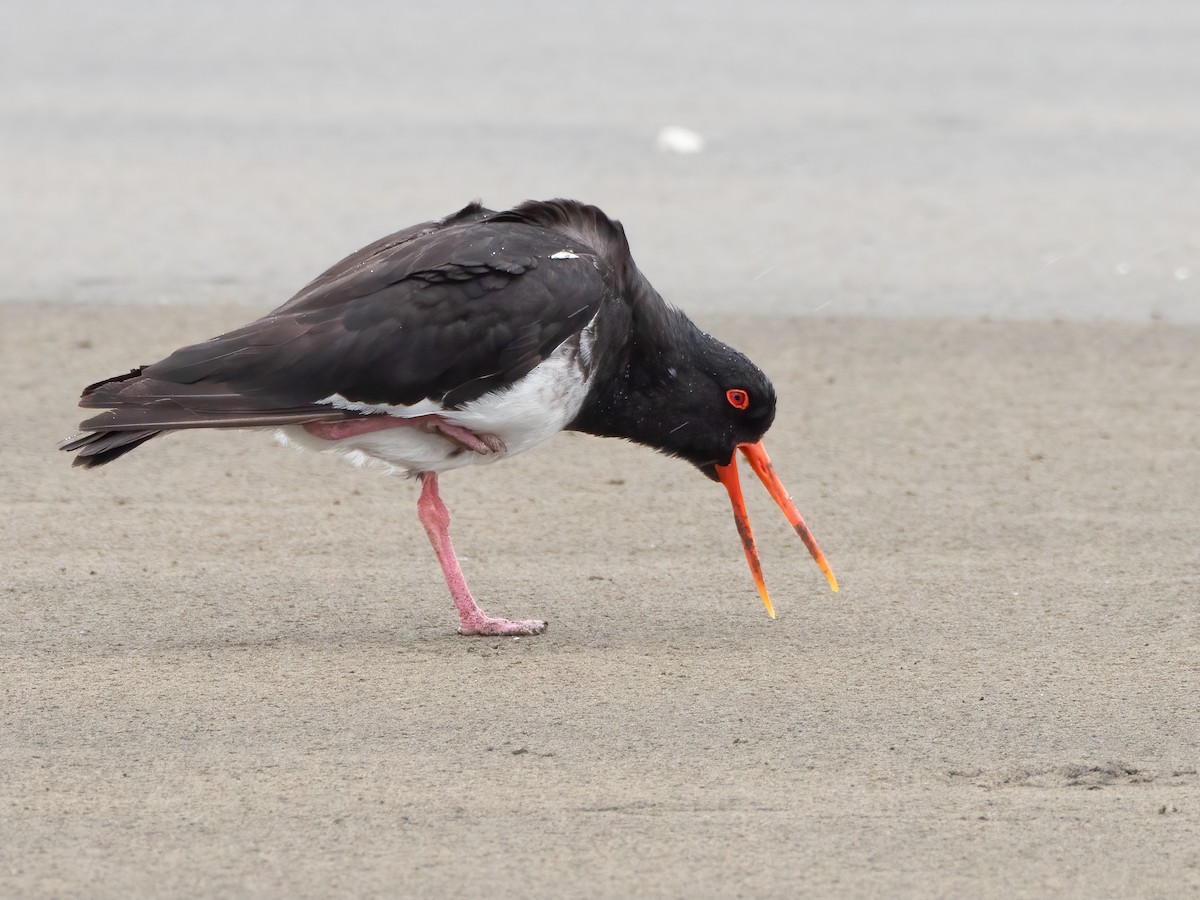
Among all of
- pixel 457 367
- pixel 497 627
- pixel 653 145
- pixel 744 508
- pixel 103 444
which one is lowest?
pixel 653 145

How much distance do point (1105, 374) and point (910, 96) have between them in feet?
24.9

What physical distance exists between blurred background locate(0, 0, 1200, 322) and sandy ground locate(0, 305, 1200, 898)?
8.22ft

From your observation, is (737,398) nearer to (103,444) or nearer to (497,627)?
(497,627)

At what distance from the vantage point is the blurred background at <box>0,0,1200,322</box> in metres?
10.7

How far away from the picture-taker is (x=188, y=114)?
14.6 meters

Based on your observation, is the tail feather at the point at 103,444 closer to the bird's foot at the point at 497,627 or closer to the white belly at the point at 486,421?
the white belly at the point at 486,421

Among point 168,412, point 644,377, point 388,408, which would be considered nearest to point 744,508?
point 644,377

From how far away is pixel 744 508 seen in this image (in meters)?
5.80

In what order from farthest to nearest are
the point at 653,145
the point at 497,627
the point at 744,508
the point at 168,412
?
the point at 653,145 → the point at 744,508 → the point at 497,627 → the point at 168,412

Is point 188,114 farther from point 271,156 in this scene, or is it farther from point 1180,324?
point 1180,324

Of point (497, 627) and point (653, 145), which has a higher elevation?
point (497, 627)

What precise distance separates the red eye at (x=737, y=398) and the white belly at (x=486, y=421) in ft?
1.68

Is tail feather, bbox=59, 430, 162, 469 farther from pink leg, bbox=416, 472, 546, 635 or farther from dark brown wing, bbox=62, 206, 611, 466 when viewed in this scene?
pink leg, bbox=416, 472, 546, 635

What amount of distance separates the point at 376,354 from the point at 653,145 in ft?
29.1
